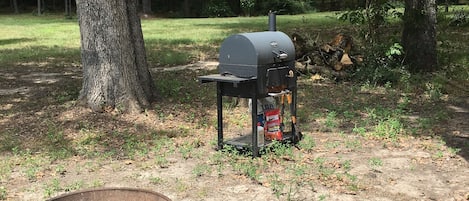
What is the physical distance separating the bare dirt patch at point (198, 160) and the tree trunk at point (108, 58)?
0.72 ft

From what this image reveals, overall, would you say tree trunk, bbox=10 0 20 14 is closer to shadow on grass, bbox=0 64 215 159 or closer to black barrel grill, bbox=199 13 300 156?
shadow on grass, bbox=0 64 215 159

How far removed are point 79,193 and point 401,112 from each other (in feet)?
16.7

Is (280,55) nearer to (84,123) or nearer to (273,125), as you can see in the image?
(273,125)

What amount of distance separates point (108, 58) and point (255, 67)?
2502 millimetres

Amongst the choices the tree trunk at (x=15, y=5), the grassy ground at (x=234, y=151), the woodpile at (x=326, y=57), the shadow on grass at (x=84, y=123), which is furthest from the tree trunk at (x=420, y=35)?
the tree trunk at (x=15, y=5)

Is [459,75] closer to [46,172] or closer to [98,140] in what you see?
[98,140]

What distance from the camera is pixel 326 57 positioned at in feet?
32.9

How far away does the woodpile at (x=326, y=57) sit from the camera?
9.76m

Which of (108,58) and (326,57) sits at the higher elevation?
(108,58)

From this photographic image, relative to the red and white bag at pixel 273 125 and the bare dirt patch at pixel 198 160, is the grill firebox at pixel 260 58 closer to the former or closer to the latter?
the red and white bag at pixel 273 125

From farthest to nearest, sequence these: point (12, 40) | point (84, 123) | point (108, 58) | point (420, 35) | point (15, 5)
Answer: point (15, 5), point (12, 40), point (420, 35), point (108, 58), point (84, 123)

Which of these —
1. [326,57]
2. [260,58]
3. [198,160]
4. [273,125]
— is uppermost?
[260,58]

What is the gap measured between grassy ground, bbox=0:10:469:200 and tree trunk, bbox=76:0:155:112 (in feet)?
0.77

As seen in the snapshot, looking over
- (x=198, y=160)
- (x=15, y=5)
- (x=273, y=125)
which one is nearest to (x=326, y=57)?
(x=273, y=125)
